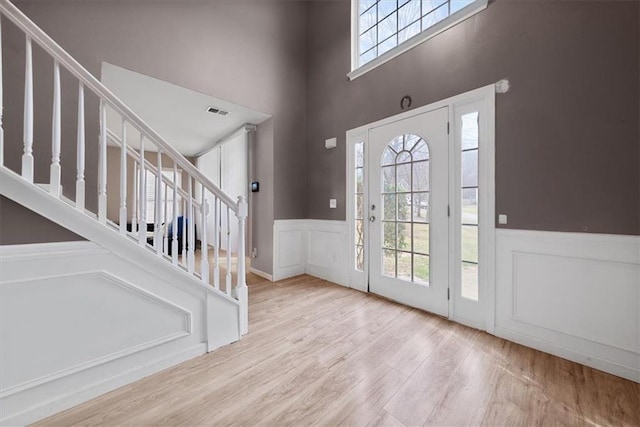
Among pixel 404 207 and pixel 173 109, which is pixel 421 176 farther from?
pixel 173 109

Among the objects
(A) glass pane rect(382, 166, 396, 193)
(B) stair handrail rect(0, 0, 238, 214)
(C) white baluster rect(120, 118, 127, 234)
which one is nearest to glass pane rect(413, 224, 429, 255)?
(A) glass pane rect(382, 166, 396, 193)

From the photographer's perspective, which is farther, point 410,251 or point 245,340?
point 410,251

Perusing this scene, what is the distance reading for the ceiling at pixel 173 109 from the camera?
8.38 ft

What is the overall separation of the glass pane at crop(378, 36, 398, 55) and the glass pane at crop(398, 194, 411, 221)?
1752 mm

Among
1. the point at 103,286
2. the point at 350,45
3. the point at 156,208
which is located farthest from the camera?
the point at 350,45

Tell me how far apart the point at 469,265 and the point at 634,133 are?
4.35ft

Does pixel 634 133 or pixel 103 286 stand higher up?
pixel 634 133

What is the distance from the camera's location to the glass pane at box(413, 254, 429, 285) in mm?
2547

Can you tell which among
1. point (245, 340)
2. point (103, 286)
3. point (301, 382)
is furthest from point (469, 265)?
point (103, 286)

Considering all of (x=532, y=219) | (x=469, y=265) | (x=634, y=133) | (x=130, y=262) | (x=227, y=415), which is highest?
(x=634, y=133)

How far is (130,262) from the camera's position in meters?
1.51

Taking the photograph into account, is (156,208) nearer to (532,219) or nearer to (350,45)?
(532,219)

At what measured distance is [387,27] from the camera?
299 cm

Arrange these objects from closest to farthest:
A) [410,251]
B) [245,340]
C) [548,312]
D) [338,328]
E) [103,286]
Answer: [103,286], [548,312], [245,340], [338,328], [410,251]
